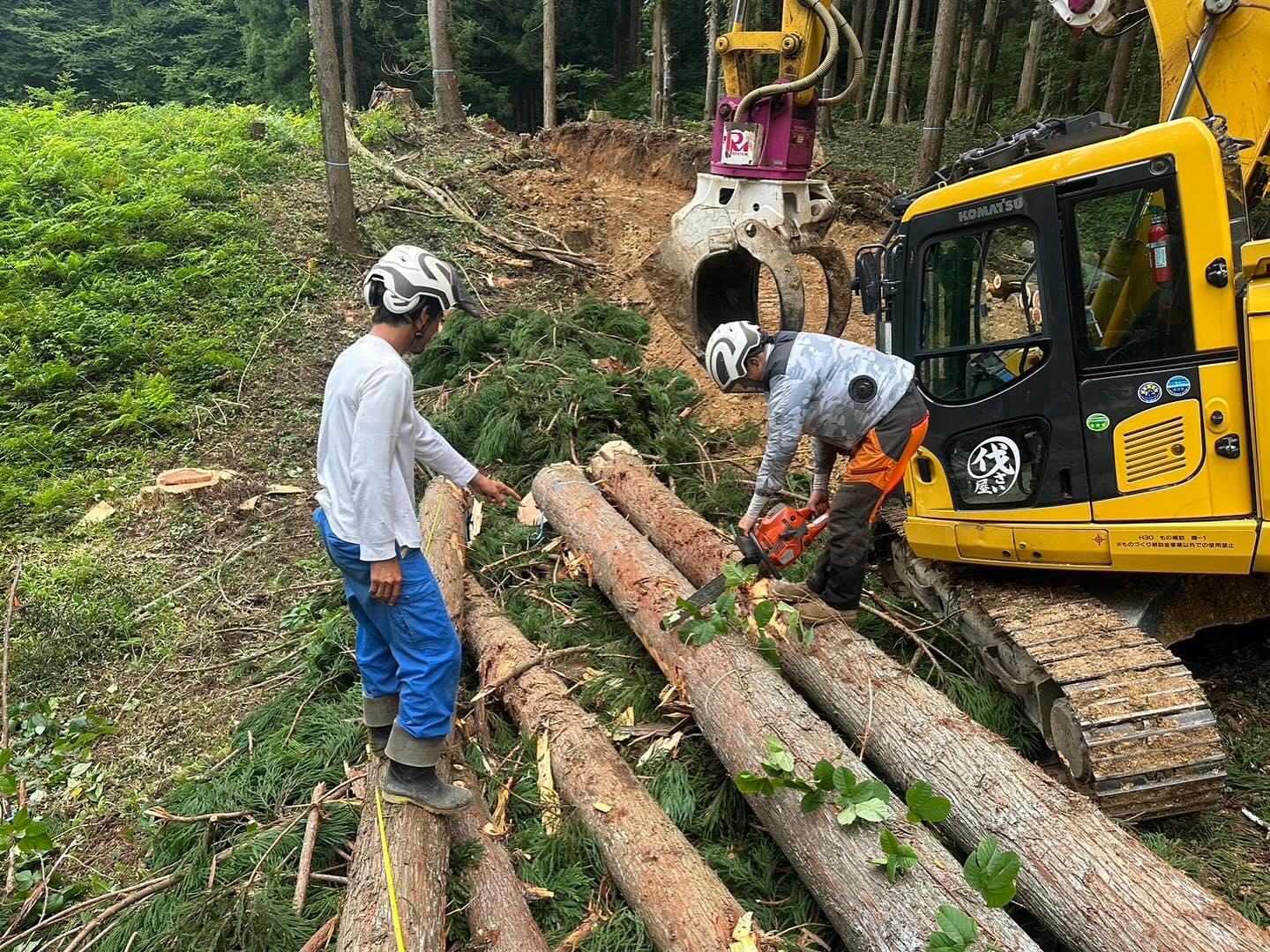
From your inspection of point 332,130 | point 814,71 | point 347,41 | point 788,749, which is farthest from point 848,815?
point 347,41

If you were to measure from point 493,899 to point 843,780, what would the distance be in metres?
1.32

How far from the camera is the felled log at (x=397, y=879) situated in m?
2.64

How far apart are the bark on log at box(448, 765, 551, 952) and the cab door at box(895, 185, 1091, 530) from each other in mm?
2765

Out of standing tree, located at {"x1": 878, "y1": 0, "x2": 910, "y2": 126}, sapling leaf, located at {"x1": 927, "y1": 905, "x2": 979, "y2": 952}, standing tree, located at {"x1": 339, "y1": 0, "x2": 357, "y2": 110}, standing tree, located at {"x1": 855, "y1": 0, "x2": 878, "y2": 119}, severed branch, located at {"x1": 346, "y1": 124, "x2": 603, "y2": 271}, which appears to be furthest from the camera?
standing tree, located at {"x1": 339, "y1": 0, "x2": 357, "y2": 110}

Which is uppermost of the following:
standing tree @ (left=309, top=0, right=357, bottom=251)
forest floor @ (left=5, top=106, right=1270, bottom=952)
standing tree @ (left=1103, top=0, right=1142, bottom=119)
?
standing tree @ (left=1103, top=0, right=1142, bottom=119)

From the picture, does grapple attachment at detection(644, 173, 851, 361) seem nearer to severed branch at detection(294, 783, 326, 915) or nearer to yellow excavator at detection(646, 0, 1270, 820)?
yellow excavator at detection(646, 0, 1270, 820)

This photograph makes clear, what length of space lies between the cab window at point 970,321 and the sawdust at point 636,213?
288 cm

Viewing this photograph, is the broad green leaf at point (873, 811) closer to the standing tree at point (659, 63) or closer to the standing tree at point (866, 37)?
the standing tree at point (659, 63)

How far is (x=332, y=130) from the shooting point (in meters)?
8.80

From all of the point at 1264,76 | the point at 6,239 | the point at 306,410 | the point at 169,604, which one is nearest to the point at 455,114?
the point at 6,239

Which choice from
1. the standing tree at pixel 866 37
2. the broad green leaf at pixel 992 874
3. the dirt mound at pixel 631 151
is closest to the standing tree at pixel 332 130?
the dirt mound at pixel 631 151

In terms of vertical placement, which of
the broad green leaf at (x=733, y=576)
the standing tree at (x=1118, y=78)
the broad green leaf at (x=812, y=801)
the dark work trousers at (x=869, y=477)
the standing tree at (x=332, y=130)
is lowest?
the broad green leaf at (x=812, y=801)

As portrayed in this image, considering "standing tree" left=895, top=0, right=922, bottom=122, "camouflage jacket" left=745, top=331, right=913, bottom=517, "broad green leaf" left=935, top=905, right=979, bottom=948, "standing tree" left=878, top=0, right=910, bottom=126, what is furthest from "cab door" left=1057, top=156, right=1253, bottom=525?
"standing tree" left=895, top=0, right=922, bottom=122

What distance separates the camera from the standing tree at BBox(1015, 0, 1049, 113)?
17.4 metres
